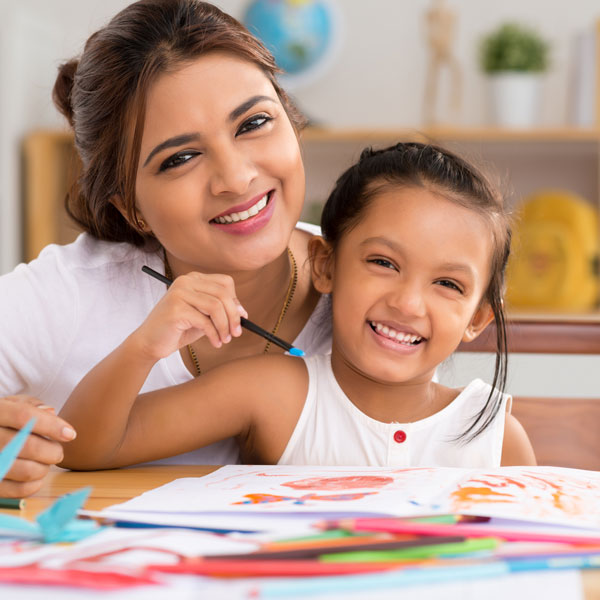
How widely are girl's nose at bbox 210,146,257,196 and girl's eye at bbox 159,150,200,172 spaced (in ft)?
0.11

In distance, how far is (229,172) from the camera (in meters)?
1.13

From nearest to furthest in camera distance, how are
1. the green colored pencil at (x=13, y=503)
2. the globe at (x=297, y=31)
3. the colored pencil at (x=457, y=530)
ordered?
1. the colored pencil at (x=457, y=530)
2. the green colored pencil at (x=13, y=503)
3. the globe at (x=297, y=31)

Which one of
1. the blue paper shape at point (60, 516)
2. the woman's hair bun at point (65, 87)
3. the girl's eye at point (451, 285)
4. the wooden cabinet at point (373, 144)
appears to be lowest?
the blue paper shape at point (60, 516)

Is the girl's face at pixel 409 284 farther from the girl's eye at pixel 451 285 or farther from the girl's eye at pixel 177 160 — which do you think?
the girl's eye at pixel 177 160

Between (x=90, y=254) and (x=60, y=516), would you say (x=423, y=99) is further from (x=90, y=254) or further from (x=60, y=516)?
(x=60, y=516)

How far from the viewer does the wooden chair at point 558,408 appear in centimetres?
140

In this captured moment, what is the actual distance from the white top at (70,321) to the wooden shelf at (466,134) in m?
1.80

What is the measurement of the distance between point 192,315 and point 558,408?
701 mm

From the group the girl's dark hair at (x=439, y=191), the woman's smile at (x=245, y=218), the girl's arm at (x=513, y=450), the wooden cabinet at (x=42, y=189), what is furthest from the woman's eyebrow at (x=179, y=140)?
the wooden cabinet at (x=42, y=189)

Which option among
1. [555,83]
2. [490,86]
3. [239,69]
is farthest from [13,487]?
[555,83]

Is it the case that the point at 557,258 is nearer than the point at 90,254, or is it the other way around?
the point at 90,254

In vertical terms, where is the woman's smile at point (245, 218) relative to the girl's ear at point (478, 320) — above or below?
above

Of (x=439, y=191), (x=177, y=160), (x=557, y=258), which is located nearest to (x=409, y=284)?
(x=439, y=191)

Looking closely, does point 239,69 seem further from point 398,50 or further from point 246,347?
point 398,50
